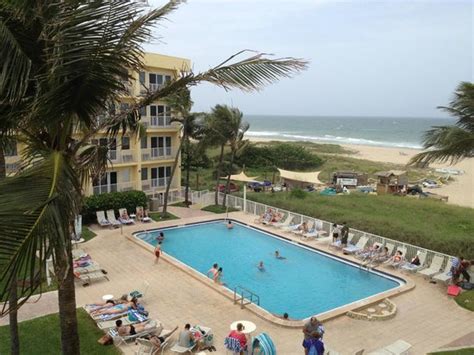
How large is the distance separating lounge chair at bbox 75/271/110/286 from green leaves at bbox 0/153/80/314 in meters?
12.1

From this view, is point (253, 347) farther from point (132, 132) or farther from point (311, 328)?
point (132, 132)

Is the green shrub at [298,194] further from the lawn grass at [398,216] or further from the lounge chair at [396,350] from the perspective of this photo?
the lounge chair at [396,350]

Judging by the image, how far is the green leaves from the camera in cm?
281

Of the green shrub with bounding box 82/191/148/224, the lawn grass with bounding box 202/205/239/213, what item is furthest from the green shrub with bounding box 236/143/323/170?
the green shrub with bounding box 82/191/148/224

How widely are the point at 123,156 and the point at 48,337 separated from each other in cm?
1742

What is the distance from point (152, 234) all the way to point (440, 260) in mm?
13868

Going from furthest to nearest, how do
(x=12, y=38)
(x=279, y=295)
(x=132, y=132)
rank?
(x=279, y=295) → (x=132, y=132) → (x=12, y=38)

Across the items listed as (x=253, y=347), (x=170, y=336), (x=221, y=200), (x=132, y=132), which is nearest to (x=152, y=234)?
(x=221, y=200)

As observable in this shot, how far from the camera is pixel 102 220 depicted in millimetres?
22703

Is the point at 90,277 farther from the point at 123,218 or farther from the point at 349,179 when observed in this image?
the point at 349,179

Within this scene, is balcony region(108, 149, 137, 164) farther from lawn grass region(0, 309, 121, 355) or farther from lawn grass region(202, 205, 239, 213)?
lawn grass region(0, 309, 121, 355)

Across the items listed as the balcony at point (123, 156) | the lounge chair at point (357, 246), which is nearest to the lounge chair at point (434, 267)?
the lounge chair at point (357, 246)

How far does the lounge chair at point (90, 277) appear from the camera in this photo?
14597 millimetres

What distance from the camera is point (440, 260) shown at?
53.3 ft
